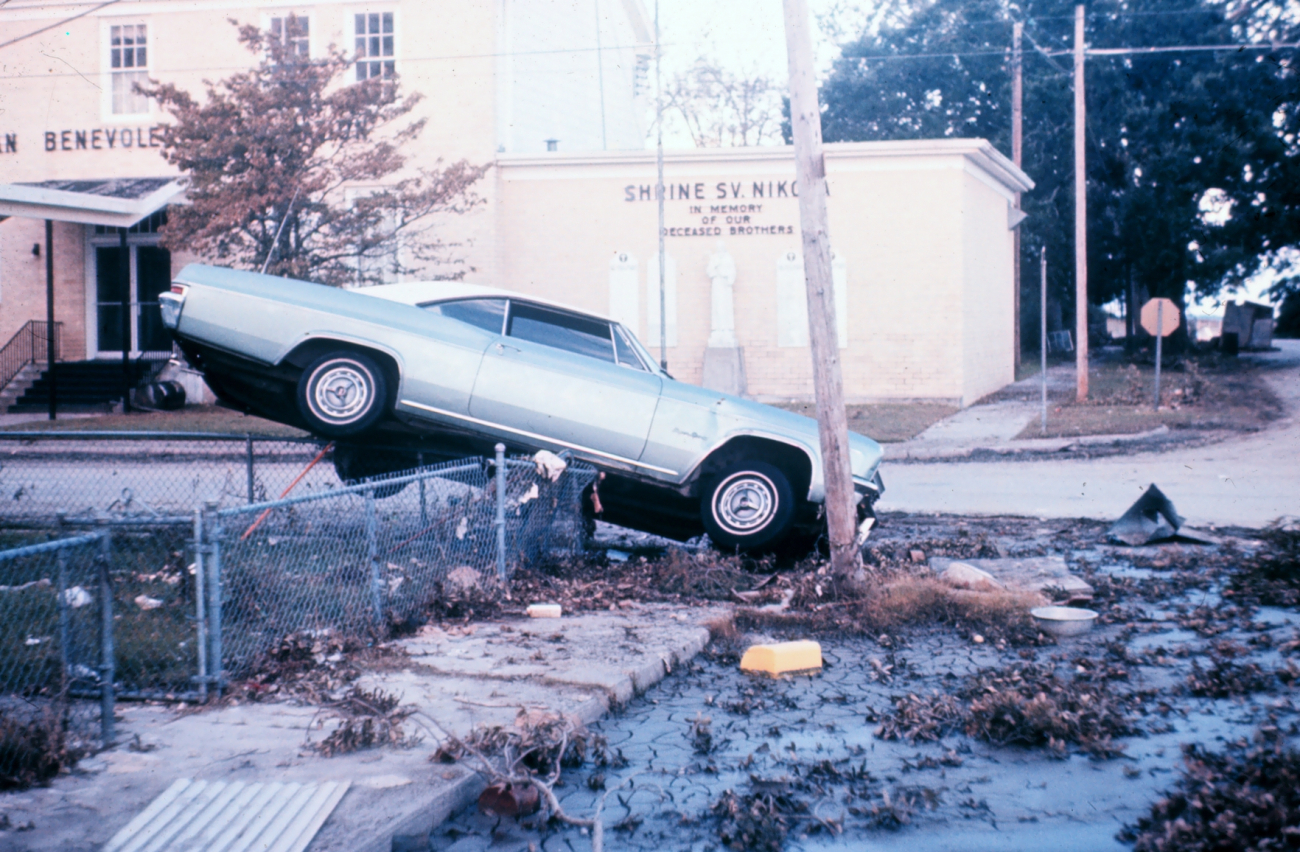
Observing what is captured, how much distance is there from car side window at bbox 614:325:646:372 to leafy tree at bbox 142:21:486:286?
986 cm

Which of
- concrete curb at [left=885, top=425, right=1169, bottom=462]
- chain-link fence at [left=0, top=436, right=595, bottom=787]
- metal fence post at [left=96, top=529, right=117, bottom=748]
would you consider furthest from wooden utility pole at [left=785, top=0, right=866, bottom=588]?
concrete curb at [left=885, top=425, right=1169, bottom=462]

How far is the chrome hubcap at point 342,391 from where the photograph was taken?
26.1 ft

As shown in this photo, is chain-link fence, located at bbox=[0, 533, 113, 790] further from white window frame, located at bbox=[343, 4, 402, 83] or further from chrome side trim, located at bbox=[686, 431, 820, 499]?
white window frame, located at bbox=[343, 4, 402, 83]

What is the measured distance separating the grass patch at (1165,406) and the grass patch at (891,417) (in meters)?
1.78

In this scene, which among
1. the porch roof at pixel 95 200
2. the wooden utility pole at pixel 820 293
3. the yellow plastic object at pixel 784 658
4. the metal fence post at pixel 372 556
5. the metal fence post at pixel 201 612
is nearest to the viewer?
the metal fence post at pixel 201 612

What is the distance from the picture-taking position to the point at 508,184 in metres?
23.6

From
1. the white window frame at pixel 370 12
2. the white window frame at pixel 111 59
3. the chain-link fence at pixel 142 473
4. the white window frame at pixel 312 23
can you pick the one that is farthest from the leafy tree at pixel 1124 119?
the chain-link fence at pixel 142 473

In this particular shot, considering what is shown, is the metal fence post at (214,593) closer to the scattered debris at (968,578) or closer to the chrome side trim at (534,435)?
the chrome side trim at (534,435)

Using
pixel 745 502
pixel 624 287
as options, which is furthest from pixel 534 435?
pixel 624 287

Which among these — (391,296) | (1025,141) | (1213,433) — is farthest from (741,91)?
(391,296)

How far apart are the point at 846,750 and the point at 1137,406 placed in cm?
1818

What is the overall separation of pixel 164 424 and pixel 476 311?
1209 centimetres

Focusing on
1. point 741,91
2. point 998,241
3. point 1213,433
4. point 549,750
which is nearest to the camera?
point 549,750

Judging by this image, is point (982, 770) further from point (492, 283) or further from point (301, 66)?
point (492, 283)
